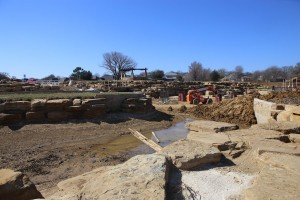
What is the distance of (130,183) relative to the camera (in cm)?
305

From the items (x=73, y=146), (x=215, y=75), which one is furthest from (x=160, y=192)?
(x=215, y=75)

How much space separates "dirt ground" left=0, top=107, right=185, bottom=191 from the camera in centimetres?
856

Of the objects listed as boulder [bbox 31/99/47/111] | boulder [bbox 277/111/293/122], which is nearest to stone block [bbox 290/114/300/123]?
boulder [bbox 277/111/293/122]

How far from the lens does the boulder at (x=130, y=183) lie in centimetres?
285

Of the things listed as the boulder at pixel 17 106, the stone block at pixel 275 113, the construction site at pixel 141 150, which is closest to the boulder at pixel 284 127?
the construction site at pixel 141 150

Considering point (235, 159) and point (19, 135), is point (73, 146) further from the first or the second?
point (235, 159)

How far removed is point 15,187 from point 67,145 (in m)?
7.43

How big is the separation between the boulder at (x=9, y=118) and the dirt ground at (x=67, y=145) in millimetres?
544

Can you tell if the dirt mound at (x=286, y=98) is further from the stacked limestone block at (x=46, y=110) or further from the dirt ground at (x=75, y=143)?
the stacked limestone block at (x=46, y=110)

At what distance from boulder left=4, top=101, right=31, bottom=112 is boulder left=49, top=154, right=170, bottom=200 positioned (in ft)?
36.2

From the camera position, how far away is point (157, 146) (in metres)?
10.6

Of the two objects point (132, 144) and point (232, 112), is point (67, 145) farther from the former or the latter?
point (232, 112)

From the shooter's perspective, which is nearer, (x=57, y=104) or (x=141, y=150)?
(x=141, y=150)

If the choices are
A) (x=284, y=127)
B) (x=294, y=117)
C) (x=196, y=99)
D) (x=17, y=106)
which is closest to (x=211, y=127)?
(x=284, y=127)
